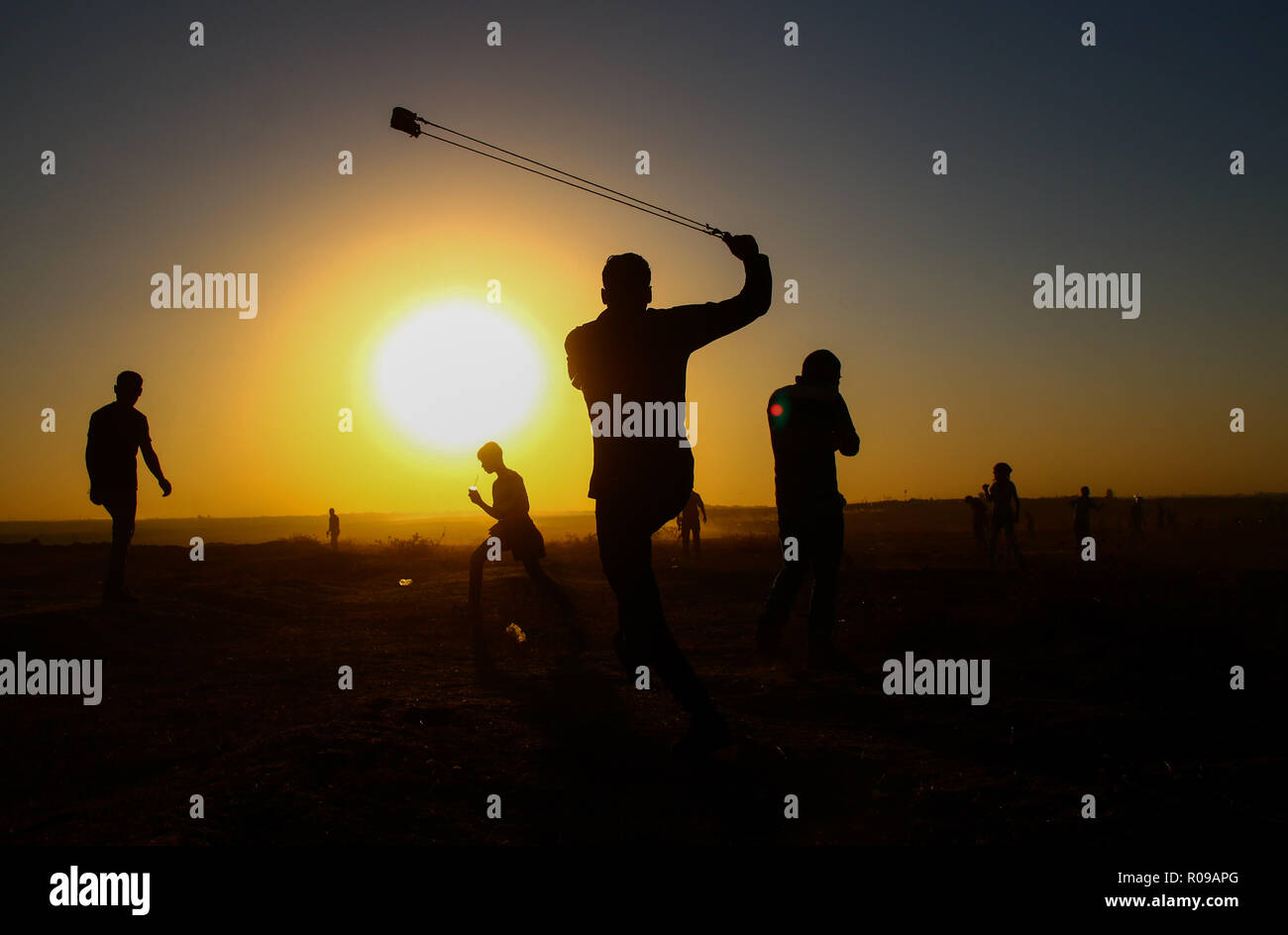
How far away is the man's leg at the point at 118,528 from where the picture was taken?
9.40m

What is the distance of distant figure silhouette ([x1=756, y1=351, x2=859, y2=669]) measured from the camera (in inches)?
248

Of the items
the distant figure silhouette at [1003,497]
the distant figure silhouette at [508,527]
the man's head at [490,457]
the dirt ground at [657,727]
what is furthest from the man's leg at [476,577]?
the distant figure silhouette at [1003,497]

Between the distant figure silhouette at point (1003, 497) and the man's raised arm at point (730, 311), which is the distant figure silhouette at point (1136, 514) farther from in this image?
the man's raised arm at point (730, 311)

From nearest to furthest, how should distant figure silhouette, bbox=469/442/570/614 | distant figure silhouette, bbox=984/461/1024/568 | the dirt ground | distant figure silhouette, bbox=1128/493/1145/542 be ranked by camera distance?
the dirt ground → distant figure silhouette, bbox=469/442/570/614 → distant figure silhouette, bbox=984/461/1024/568 → distant figure silhouette, bbox=1128/493/1145/542

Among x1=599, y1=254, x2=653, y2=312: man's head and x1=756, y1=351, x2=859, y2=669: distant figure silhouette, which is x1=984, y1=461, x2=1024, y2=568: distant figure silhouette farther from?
x1=599, y1=254, x2=653, y2=312: man's head

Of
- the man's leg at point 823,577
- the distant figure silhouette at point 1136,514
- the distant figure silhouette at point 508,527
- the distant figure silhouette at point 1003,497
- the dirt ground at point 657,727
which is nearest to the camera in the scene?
the dirt ground at point 657,727

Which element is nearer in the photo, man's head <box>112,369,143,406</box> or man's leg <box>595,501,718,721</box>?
→ man's leg <box>595,501,718,721</box>

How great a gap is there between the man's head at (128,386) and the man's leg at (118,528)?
1.12 m

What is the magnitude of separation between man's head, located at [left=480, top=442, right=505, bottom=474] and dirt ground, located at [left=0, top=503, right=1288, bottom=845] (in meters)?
1.85

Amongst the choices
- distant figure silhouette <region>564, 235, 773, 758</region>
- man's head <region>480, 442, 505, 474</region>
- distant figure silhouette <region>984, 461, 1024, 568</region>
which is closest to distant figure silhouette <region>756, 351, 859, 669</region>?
distant figure silhouette <region>564, 235, 773, 758</region>

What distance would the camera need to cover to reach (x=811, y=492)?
642 centimetres

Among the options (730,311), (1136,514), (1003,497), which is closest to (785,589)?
(730,311)
